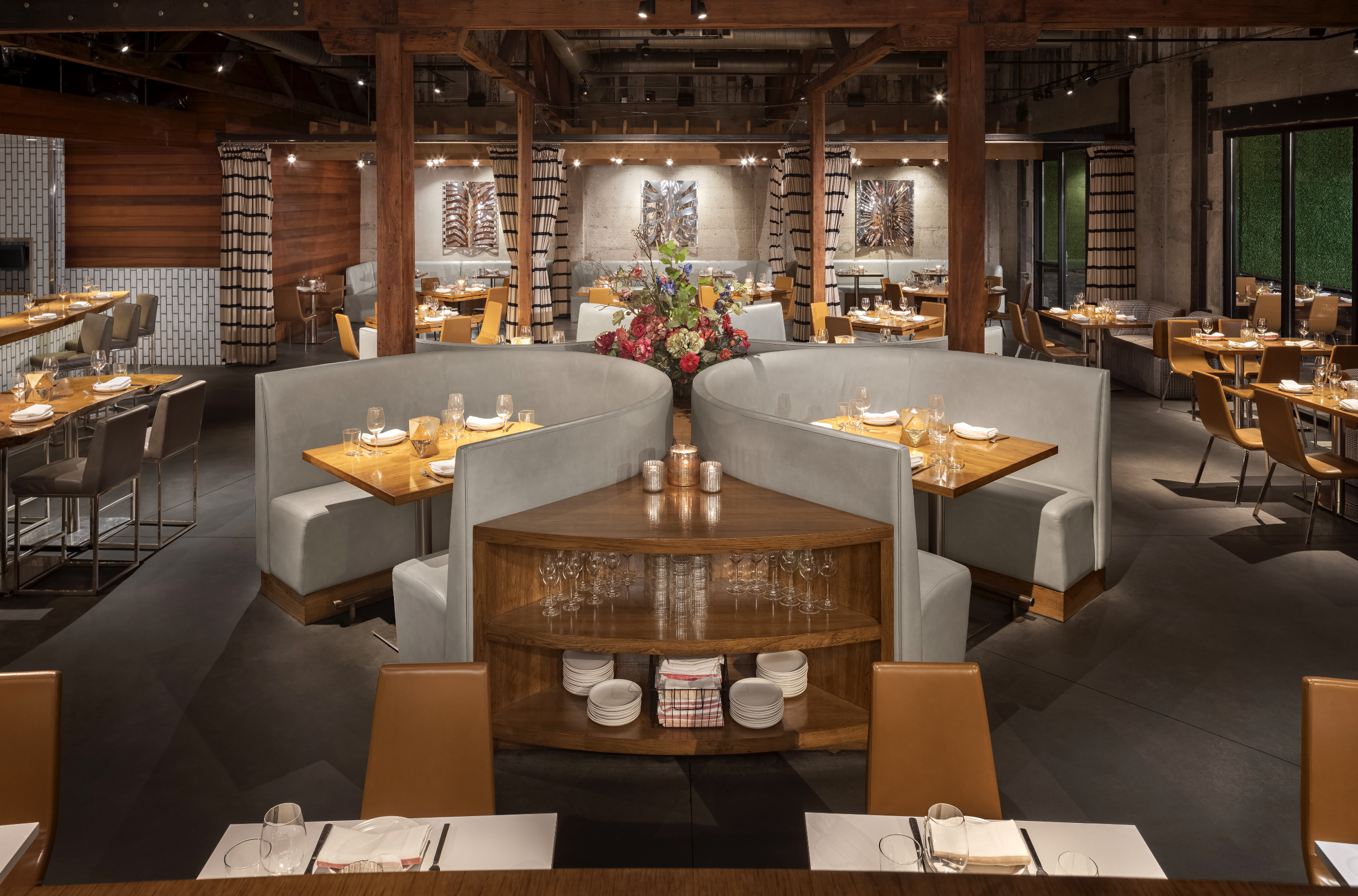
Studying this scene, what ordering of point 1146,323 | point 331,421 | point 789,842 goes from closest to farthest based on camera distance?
point 789,842 → point 331,421 → point 1146,323

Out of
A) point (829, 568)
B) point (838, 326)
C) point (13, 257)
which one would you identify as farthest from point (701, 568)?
point (13, 257)

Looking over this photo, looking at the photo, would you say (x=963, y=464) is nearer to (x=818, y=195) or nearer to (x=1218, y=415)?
(x=1218, y=415)

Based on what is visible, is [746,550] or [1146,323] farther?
[1146,323]

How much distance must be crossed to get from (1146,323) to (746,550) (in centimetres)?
910

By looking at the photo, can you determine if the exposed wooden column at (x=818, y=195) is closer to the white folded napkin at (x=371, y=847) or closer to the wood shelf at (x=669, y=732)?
the wood shelf at (x=669, y=732)

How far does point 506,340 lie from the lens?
29.5 ft

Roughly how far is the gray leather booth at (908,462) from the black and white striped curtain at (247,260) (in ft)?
30.2

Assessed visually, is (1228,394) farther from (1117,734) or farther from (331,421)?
(331,421)

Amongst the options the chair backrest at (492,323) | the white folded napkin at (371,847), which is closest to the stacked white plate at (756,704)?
the white folded napkin at (371,847)

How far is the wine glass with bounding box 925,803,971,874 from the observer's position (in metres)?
1.71

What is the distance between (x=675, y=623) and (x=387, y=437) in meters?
2.16

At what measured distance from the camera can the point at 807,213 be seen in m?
13.1

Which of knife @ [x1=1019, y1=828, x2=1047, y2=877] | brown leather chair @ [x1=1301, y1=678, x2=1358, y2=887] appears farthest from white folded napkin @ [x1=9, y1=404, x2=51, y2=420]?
brown leather chair @ [x1=1301, y1=678, x2=1358, y2=887]

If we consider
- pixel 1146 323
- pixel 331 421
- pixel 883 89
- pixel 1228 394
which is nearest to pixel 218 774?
pixel 331 421
